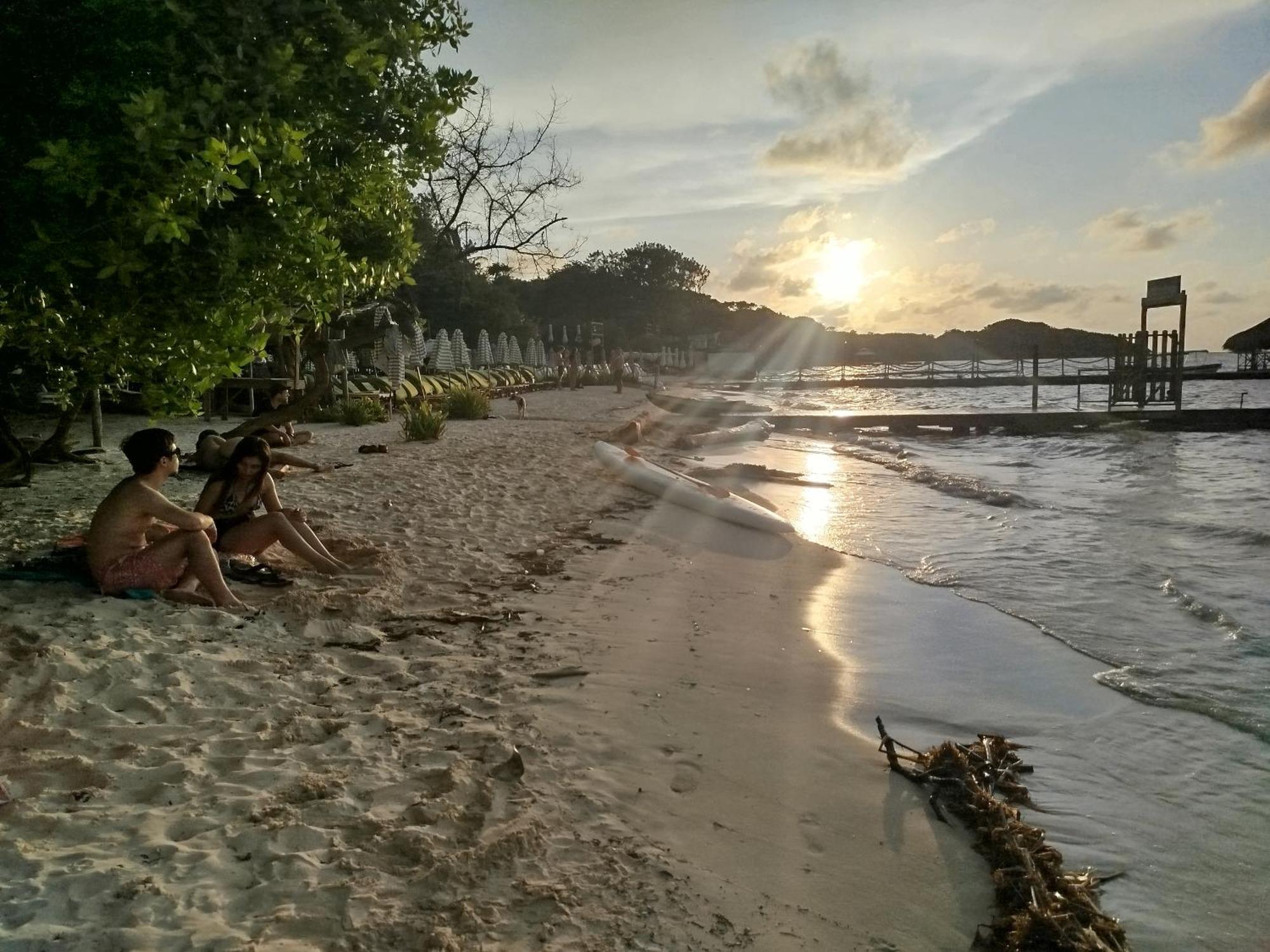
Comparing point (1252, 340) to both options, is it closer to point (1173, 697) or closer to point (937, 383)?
point (937, 383)

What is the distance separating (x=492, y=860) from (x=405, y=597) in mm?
3011

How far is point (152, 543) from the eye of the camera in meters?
4.75

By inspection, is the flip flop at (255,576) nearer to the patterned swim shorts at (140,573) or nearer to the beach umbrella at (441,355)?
the patterned swim shorts at (140,573)

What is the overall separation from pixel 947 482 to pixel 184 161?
454 inches

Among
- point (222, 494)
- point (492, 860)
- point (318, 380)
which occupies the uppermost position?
point (318, 380)

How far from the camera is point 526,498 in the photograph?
905 centimetres

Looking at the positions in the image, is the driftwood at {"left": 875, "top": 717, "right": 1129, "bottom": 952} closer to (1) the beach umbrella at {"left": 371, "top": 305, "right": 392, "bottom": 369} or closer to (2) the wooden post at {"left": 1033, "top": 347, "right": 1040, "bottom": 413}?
(1) the beach umbrella at {"left": 371, "top": 305, "right": 392, "bottom": 369}

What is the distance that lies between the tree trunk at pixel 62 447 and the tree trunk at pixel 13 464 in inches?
19.8

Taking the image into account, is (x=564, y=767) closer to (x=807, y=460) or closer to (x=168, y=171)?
(x=168, y=171)

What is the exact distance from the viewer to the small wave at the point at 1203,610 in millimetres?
5711

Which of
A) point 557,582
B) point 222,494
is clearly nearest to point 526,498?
point 557,582

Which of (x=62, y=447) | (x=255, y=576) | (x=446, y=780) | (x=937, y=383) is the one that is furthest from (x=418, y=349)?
(x=937, y=383)

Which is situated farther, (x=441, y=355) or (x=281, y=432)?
(x=441, y=355)

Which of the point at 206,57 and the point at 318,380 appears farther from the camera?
the point at 318,380
